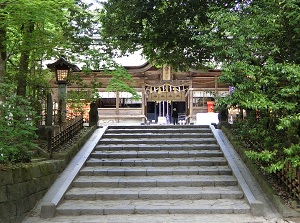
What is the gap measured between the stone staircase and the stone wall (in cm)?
63

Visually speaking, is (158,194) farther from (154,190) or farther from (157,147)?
(157,147)

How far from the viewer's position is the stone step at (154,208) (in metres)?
6.51

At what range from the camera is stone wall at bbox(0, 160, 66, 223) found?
5754 mm

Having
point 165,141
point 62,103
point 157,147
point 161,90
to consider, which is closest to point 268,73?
point 157,147

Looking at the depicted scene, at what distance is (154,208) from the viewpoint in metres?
6.57

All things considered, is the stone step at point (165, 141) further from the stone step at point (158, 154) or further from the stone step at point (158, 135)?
the stone step at point (158, 154)

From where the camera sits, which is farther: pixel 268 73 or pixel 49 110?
pixel 49 110

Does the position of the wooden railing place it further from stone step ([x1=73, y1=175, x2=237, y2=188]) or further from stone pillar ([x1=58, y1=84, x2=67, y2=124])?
stone step ([x1=73, y1=175, x2=237, y2=188])

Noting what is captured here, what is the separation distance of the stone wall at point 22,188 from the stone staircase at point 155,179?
0.63 m

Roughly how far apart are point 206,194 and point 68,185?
11.3ft

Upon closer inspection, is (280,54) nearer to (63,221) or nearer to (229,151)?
(229,151)

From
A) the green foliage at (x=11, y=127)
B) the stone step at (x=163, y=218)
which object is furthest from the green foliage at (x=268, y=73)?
the green foliage at (x=11, y=127)

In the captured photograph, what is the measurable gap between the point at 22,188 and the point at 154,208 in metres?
2.83

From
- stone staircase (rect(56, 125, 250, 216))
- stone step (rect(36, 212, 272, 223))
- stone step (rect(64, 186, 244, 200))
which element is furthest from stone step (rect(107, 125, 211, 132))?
stone step (rect(36, 212, 272, 223))
